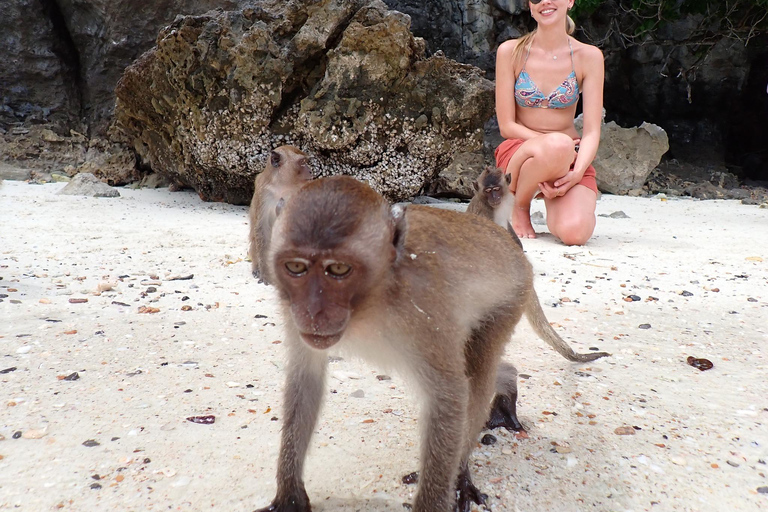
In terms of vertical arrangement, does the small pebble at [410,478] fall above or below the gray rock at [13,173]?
below

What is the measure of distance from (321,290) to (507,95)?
5.04 meters

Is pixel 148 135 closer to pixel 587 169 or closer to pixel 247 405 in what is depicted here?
pixel 587 169

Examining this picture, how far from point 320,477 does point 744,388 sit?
6.47ft

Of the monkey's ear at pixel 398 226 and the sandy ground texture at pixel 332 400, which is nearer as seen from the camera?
the monkey's ear at pixel 398 226

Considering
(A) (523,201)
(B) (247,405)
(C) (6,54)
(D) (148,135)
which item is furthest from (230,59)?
(C) (6,54)

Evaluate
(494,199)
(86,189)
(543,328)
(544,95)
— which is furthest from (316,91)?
(543,328)

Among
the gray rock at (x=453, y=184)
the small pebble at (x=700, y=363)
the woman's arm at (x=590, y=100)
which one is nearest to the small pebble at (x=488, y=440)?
the small pebble at (x=700, y=363)

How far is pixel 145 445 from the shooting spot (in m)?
2.03

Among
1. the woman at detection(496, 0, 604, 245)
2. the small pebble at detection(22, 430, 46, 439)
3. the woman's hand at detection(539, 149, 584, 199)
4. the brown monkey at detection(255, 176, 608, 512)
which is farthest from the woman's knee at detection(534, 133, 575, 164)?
the small pebble at detection(22, 430, 46, 439)

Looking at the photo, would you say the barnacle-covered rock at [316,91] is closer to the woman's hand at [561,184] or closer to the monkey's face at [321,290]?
the woman's hand at [561,184]

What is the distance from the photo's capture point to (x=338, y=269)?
1.48m

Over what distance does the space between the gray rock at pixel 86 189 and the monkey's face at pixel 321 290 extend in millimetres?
7548

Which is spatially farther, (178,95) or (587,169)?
(178,95)

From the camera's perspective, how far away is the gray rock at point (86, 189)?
797 centimetres
